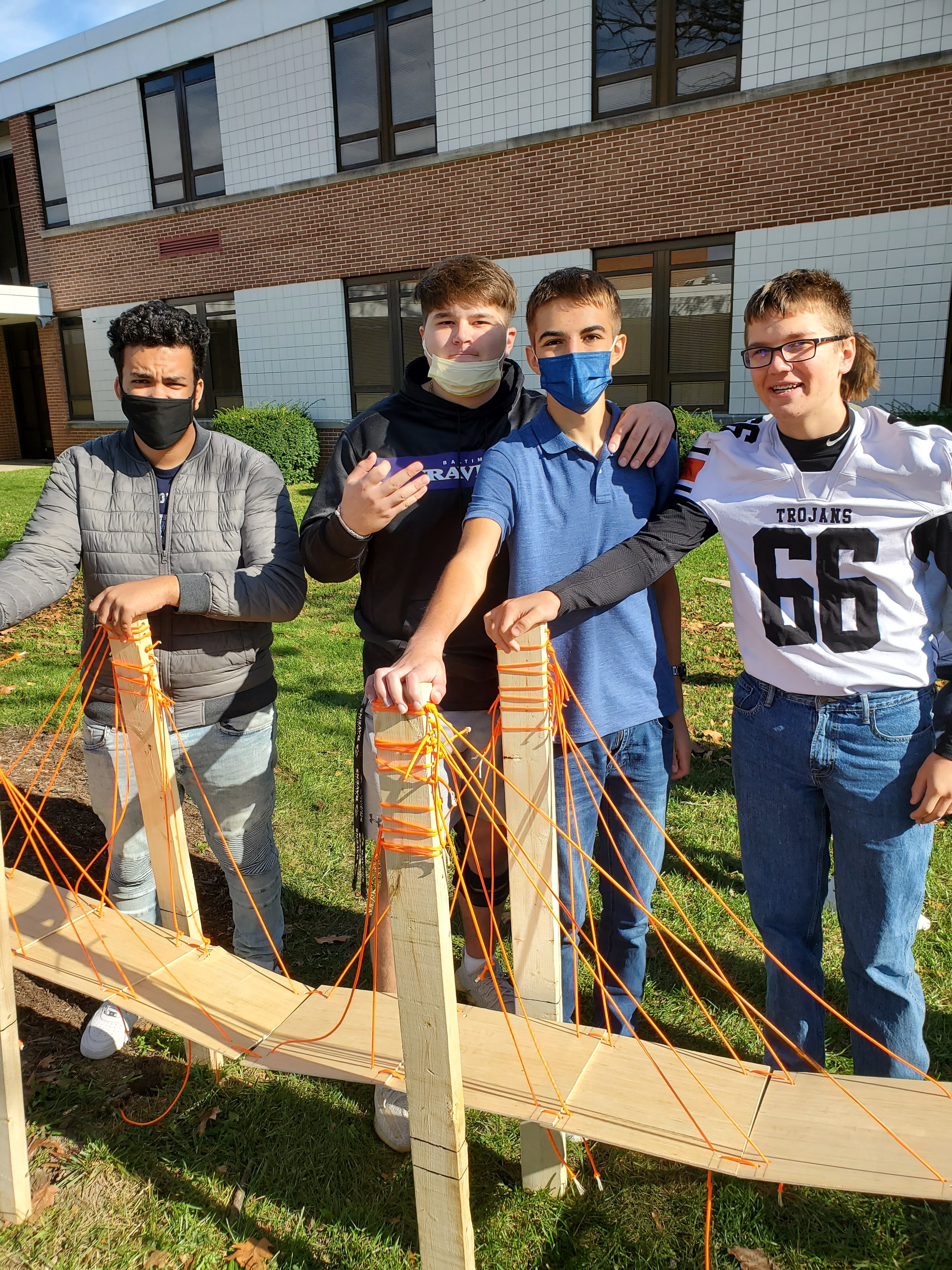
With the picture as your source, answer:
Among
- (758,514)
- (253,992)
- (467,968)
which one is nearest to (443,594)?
(758,514)

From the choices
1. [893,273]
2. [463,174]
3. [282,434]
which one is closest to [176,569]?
[893,273]

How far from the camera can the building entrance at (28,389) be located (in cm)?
2069

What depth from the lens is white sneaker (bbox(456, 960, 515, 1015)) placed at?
3.00 metres

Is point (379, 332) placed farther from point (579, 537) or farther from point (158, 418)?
point (579, 537)

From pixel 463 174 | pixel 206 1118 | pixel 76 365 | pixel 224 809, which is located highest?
pixel 463 174

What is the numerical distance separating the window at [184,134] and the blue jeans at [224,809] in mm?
15520

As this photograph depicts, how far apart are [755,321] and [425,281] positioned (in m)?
0.94

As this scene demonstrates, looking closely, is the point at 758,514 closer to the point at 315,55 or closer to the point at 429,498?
the point at 429,498

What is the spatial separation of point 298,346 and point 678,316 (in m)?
6.72

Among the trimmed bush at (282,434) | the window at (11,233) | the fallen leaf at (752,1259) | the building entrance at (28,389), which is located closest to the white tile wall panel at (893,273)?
the trimmed bush at (282,434)

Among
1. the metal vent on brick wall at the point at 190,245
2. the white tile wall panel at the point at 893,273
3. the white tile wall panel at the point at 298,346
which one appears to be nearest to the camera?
the white tile wall panel at the point at 893,273

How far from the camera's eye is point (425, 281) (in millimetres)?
2490

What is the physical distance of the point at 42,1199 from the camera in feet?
7.97

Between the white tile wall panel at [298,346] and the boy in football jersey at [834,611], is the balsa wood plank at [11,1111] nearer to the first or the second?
the boy in football jersey at [834,611]
